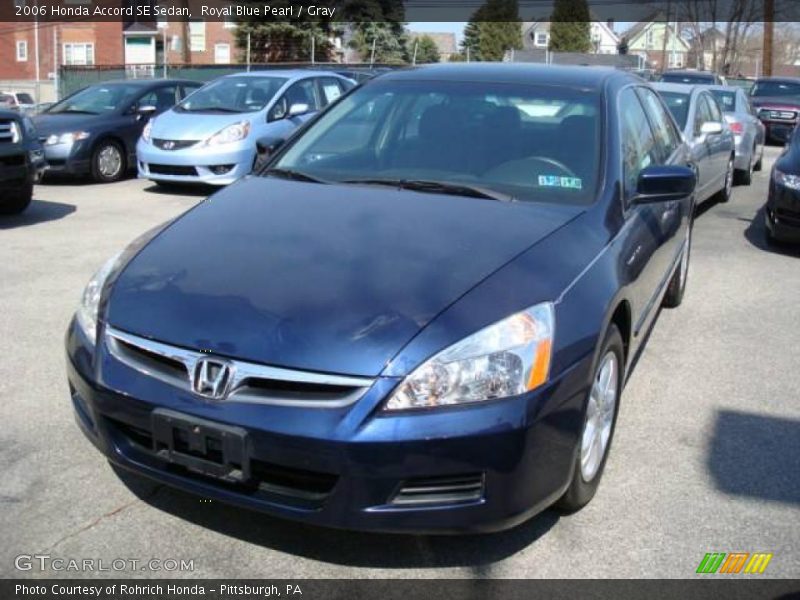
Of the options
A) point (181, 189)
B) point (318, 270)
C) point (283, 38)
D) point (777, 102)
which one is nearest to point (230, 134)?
point (181, 189)

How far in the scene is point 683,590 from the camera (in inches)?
110

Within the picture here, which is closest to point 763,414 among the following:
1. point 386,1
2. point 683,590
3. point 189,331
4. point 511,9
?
point 683,590

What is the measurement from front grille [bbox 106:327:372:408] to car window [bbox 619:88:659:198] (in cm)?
188

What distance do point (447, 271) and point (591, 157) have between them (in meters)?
1.23

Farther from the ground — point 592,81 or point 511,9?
point 511,9

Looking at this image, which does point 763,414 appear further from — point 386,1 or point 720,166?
point 386,1

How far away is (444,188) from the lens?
147 inches

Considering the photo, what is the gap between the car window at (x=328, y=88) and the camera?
1212cm

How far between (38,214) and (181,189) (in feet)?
8.22

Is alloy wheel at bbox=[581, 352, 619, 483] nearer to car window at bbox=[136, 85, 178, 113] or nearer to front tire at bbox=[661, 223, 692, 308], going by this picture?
front tire at bbox=[661, 223, 692, 308]

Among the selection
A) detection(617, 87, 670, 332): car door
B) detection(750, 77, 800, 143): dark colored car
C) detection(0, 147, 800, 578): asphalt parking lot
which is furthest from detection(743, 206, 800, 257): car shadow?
detection(750, 77, 800, 143): dark colored car

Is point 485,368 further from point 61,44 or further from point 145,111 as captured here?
point 61,44

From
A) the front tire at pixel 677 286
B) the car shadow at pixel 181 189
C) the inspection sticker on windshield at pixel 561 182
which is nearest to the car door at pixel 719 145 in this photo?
the front tire at pixel 677 286

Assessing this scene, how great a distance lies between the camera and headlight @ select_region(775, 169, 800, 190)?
7.71 metres
